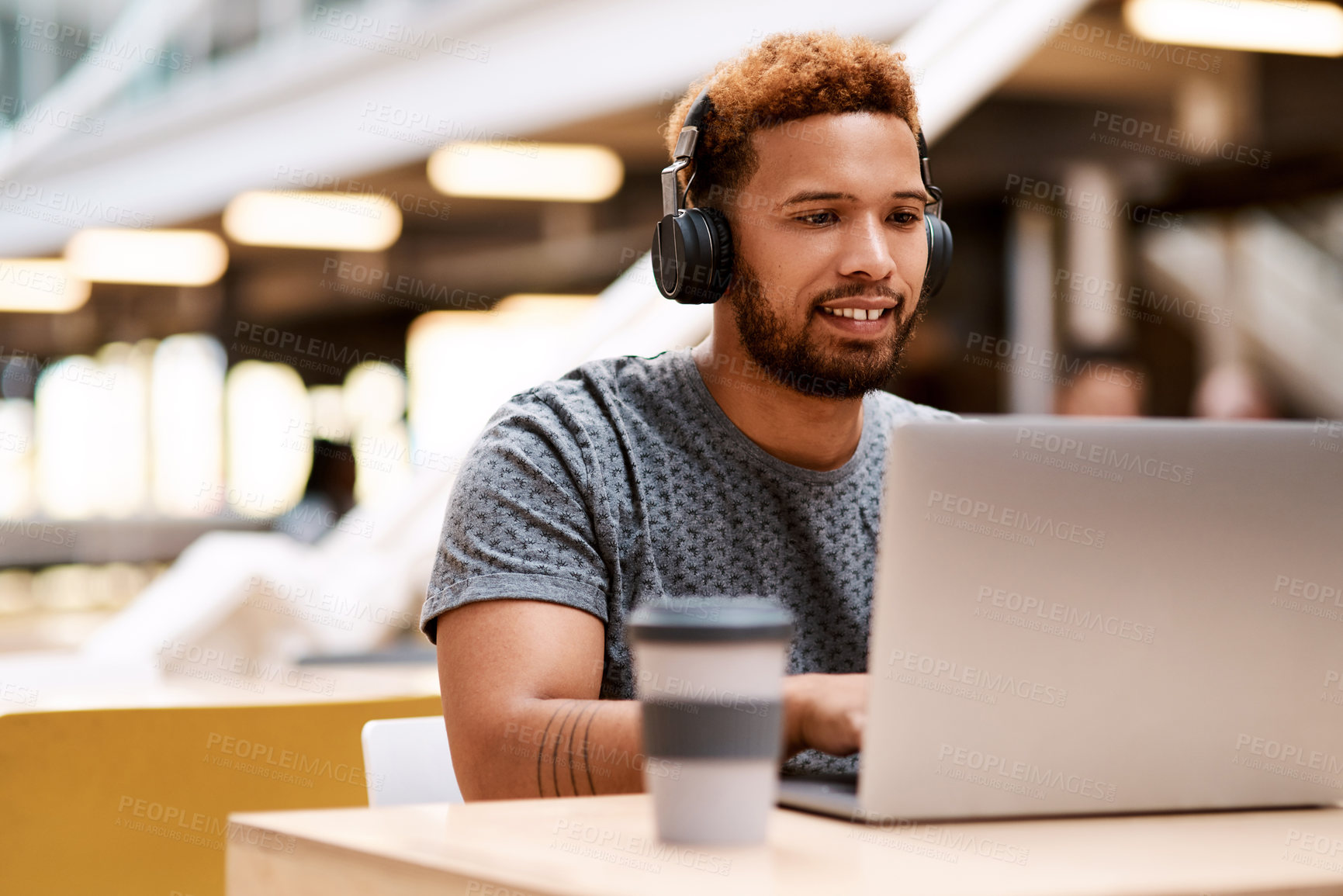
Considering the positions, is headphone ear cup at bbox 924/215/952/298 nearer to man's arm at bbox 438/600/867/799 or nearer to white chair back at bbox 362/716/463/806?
man's arm at bbox 438/600/867/799

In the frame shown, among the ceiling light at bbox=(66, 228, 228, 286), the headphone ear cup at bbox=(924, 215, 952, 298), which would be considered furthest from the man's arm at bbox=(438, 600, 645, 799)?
the ceiling light at bbox=(66, 228, 228, 286)

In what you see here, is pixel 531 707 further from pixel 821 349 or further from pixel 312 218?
pixel 312 218

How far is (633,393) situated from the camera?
1463 mm

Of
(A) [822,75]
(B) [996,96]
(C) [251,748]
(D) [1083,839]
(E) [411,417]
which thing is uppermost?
(B) [996,96]

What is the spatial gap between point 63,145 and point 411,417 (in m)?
5.10

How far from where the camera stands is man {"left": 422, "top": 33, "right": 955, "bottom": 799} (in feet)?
4.16

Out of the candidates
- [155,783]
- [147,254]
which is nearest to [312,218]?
[147,254]

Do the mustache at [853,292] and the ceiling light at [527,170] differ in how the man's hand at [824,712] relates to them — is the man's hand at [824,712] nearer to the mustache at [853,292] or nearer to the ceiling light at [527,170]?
the mustache at [853,292]

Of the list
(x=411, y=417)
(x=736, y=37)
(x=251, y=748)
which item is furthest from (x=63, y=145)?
(x=251, y=748)

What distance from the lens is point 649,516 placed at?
1374 millimetres

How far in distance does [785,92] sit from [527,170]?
6309 mm

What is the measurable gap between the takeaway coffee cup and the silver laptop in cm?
8

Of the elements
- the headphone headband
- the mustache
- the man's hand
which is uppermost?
the headphone headband

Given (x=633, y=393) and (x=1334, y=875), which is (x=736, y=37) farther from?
(x=1334, y=875)
